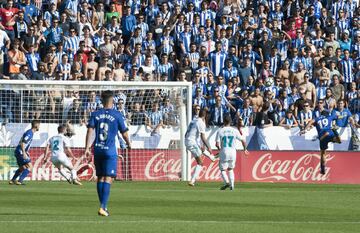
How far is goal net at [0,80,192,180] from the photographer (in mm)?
33906

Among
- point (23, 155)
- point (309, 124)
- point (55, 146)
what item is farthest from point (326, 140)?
point (23, 155)

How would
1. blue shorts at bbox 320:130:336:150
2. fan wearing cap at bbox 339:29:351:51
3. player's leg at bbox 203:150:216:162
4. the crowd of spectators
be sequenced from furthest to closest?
fan wearing cap at bbox 339:29:351:51, the crowd of spectators, blue shorts at bbox 320:130:336:150, player's leg at bbox 203:150:216:162

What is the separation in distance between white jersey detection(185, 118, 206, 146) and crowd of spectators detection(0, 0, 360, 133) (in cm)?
283

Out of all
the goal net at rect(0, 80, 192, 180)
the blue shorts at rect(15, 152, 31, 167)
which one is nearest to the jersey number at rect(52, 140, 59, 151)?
the blue shorts at rect(15, 152, 31, 167)

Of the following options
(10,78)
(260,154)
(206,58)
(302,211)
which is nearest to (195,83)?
(206,58)

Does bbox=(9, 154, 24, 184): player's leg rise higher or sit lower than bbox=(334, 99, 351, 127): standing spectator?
lower

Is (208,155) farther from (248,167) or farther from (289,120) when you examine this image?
(289,120)

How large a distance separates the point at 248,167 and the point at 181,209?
14.0 m

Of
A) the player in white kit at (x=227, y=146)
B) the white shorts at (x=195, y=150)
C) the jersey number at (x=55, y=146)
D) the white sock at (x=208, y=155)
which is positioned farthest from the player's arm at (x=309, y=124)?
the jersey number at (x=55, y=146)

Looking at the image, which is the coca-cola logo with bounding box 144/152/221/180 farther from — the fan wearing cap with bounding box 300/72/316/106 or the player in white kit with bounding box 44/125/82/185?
the fan wearing cap with bounding box 300/72/316/106

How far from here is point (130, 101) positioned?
35469 millimetres

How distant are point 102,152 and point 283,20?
23.0 metres

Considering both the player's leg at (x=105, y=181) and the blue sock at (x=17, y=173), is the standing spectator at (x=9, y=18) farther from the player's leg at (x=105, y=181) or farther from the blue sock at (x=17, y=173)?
the player's leg at (x=105, y=181)

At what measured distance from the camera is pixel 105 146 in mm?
19031
